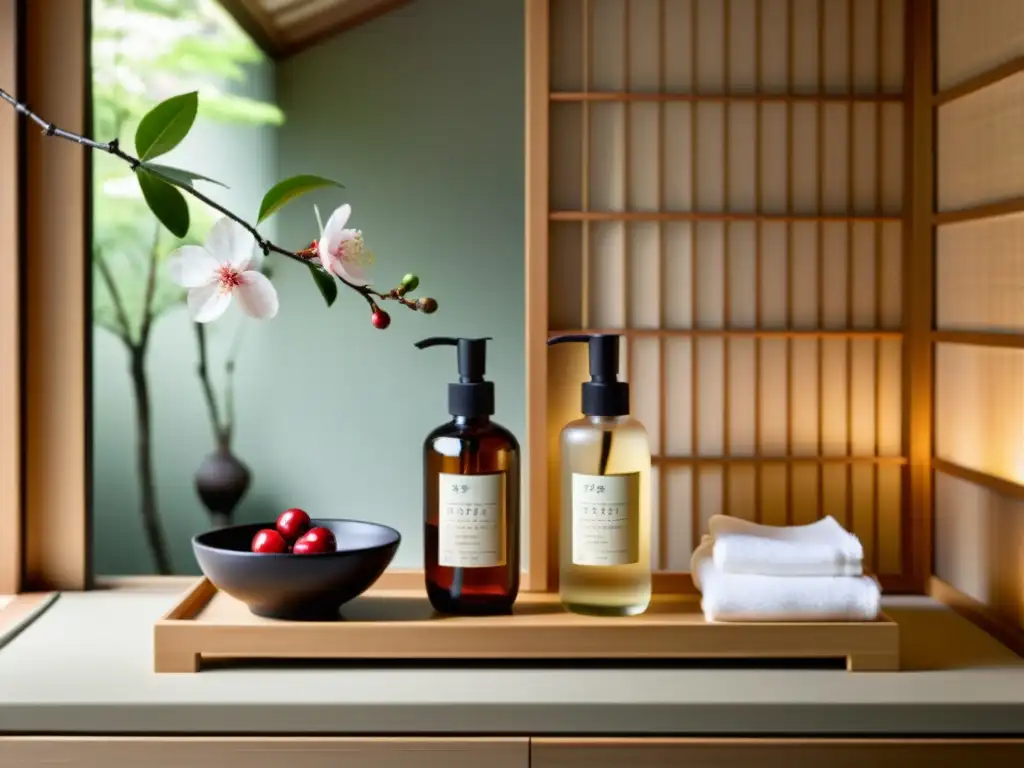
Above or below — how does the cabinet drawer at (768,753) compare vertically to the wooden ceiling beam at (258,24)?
below

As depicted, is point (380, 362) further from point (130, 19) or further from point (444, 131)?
point (130, 19)

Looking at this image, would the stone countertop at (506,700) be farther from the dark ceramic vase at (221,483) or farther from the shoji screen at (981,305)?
the dark ceramic vase at (221,483)

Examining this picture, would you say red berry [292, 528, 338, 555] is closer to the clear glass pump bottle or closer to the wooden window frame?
the clear glass pump bottle

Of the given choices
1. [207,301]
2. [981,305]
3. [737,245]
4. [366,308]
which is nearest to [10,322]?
[366,308]

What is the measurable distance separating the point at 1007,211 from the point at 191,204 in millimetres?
1560

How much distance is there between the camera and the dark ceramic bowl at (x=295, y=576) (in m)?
1.41

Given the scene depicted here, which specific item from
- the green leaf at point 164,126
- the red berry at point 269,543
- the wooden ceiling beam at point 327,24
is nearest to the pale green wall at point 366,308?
the wooden ceiling beam at point 327,24

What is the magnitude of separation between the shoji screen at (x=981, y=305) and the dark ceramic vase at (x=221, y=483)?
48.1 inches

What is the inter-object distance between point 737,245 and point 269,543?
0.87 meters

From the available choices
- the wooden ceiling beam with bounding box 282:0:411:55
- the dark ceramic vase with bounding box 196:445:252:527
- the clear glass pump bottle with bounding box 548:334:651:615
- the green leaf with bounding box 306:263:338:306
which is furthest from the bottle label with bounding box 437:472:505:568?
the wooden ceiling beam with bounding box 282:0:411:55

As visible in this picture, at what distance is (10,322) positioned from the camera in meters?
1.73

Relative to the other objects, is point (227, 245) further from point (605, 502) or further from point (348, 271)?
point (605, 502)

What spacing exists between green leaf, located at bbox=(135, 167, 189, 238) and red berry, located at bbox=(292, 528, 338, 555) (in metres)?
0.65

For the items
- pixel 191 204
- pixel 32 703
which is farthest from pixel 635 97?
pixel 32 703
